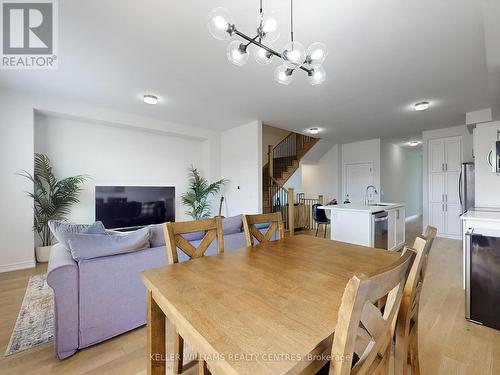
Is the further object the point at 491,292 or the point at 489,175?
the point at 489,175

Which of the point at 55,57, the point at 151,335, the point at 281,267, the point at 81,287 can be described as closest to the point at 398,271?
the point at 281,267

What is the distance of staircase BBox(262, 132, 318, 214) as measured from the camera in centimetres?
580

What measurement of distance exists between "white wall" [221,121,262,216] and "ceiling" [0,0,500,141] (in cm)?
63

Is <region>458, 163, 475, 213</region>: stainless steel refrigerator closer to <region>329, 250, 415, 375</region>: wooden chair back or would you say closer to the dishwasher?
the dishwasher

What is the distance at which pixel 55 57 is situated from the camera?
255 centimetres

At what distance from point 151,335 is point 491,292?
8.73ft

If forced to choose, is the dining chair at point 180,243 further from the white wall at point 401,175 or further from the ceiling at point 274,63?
the white wall at point 401,175

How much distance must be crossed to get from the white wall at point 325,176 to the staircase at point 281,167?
0.90 metres

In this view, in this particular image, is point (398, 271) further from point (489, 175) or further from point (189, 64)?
point (489, 175)

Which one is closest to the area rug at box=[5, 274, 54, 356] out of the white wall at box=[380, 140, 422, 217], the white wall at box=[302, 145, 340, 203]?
the white wall at box=[302, 145, 340, 203]

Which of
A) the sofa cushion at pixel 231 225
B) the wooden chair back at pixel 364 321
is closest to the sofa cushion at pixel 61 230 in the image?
the sofa cushion at pixel 231 225

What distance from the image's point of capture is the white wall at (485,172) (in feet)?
10.3

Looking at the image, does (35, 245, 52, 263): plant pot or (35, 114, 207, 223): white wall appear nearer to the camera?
(35, 245, 52, 263): plant pot

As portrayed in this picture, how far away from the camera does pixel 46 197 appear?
3809 millimetres
